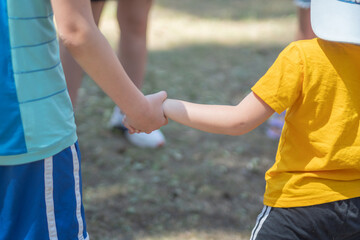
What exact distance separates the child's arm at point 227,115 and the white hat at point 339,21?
23 centimetres

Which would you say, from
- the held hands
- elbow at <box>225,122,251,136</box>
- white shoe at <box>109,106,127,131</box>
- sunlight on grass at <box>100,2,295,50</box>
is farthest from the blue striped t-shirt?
sunlight on grass at <box>100,2,295,50</box>

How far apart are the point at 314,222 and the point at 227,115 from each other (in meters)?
0.36

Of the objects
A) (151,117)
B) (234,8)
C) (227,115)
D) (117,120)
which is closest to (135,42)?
(117,120)

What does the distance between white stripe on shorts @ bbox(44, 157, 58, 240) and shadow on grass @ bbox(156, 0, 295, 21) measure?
14.8 ft

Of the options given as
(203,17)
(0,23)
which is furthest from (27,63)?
(203,17)

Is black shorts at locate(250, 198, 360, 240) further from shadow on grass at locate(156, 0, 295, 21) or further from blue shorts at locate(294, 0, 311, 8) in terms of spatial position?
shadow on grass at locate(156, 0, 295, 21)

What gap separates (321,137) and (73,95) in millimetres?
1328

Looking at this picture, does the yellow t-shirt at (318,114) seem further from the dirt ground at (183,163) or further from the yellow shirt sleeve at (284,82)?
the dirt ground at (183,163)

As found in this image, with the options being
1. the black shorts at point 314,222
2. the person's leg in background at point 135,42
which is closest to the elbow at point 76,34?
the black shorts at point 314,222

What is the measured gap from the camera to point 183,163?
2.78 meters

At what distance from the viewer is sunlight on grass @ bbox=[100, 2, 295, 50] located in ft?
16.0

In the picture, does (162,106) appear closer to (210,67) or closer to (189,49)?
(210,67)

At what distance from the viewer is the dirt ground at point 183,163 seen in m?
2.26

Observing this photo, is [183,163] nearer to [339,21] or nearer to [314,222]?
[314,222]
